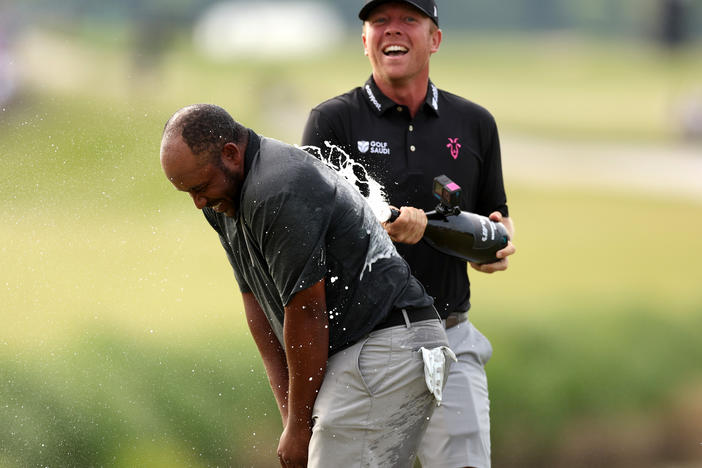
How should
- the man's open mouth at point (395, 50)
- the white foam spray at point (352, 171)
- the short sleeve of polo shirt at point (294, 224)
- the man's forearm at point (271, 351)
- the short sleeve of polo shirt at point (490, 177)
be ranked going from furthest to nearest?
the short sleeve of polo shirt at point (490, 177), the man's open mouth at point (395, 50), the white foam spray at point (352, 171), the man's forearm at point (271, 351), the short sleeve of polo shirt at point (294, 224)

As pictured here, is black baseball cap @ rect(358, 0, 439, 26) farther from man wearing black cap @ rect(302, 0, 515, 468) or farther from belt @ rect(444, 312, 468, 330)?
belt @ rect(444, 312, 468, 330)

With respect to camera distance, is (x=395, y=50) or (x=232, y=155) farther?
(x=395, y=50)

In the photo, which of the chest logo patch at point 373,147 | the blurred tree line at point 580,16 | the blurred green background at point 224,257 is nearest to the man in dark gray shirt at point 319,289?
the chest logo patch at point 373,147

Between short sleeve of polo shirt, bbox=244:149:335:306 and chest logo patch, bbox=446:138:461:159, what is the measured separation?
1095 millimetres

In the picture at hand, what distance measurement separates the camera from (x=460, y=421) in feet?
11.5

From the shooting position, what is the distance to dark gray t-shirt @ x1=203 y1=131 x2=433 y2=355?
8.27 feet

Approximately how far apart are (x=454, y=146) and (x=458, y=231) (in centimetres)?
34


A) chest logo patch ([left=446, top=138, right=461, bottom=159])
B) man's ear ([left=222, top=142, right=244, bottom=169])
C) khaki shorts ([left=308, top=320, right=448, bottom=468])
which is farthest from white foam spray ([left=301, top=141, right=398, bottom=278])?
man's ear ([left=222, top=142, right=244, bottom=169])

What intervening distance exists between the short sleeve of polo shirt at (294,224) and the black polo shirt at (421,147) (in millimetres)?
930

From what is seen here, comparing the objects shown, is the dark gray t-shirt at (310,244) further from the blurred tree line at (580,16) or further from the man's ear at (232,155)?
the blurred tree line at (580,16)

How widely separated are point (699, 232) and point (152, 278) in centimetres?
534

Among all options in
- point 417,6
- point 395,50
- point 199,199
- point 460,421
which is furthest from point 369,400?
point 417,6

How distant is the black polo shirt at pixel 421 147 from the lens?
350cm

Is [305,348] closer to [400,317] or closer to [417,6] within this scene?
[400,317]
